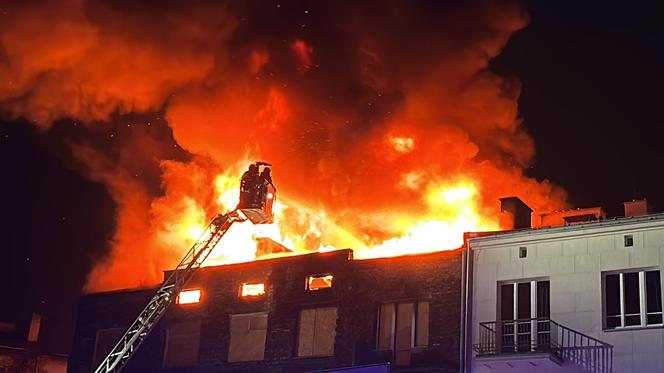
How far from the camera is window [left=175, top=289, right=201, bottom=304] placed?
3400cm

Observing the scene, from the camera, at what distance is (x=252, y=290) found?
32.9 meters

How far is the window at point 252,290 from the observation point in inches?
1287

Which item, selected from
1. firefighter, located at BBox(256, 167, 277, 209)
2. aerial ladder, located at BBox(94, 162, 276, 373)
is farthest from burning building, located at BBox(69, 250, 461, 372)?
firefighter, located at BBox(256, 167, 277, 209)

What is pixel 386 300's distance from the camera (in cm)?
2967

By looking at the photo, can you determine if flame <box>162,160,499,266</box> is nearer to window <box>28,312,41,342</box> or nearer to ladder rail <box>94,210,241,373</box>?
ladder rail <box>94,210,241,373</box>

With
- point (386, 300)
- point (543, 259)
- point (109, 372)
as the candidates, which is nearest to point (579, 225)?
point (543, 259)

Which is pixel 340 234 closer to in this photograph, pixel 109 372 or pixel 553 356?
pixel 109 372

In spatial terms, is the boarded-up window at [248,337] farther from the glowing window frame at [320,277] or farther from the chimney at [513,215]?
the chimney at [513,215]

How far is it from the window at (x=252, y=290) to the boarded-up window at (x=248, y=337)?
72cm

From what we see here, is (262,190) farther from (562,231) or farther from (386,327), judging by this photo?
(562,231)

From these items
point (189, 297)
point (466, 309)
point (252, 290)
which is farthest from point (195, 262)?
point (466, 309)

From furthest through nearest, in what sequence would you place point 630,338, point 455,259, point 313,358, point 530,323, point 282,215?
point 282,215, point 313,358, point 455,259, point 530,323, point 630,338

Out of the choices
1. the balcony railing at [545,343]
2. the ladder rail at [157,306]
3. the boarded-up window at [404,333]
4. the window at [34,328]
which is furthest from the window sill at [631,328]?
the window at [34,328]

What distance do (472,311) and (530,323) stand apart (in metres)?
1.96
